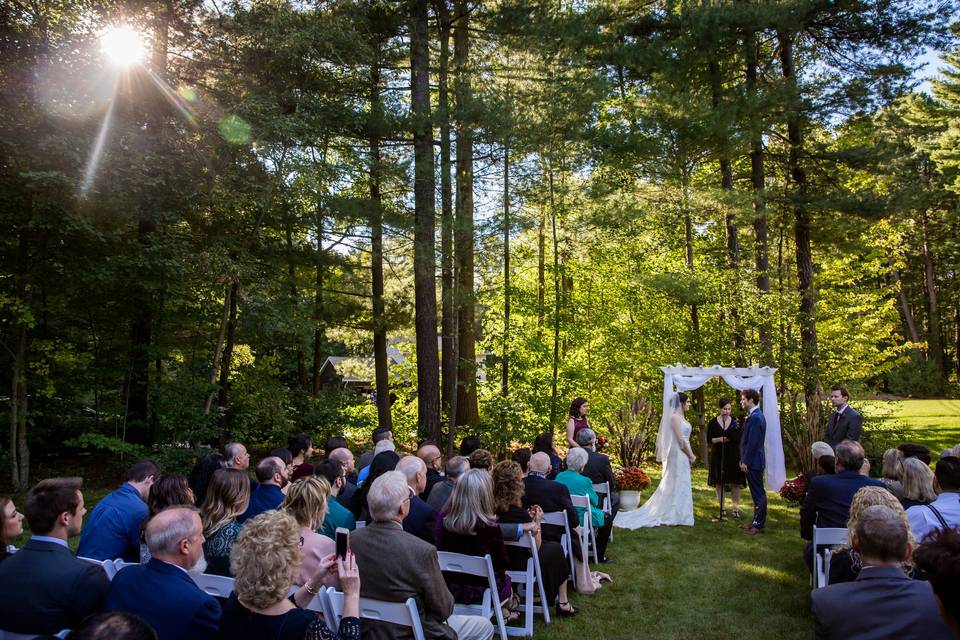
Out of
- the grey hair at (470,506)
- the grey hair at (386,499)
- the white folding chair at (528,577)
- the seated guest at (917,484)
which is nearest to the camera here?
the grey hair at (386,499)

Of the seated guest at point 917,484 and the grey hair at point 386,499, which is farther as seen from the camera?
the seated guest at point 917,484

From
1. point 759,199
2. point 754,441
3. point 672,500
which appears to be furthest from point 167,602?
point 759,199

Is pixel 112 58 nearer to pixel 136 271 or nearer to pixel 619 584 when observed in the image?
pixel 136 271

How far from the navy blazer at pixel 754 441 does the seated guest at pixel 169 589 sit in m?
6.90

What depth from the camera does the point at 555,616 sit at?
205 inches

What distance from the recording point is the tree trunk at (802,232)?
12.0 meters

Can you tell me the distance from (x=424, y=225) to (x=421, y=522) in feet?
26.4

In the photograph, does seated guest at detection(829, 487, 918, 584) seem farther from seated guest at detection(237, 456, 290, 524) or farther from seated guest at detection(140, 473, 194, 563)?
seated guest at detection(140, 473, 194, 563)

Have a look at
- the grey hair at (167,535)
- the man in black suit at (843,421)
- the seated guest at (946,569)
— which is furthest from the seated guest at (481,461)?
the man in black suit at (843,421)

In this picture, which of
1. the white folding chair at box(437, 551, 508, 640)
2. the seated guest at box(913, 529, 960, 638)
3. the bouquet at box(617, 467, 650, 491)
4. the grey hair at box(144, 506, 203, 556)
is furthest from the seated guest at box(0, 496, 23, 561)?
the bouquet at box(617, 467, 650, 491)

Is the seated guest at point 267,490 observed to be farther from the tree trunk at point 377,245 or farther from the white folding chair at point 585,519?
the tree trunk at point 377,245

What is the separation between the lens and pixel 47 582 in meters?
2.64

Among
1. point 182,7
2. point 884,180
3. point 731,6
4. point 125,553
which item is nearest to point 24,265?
point 182,7

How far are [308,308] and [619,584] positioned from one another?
27.0ft
